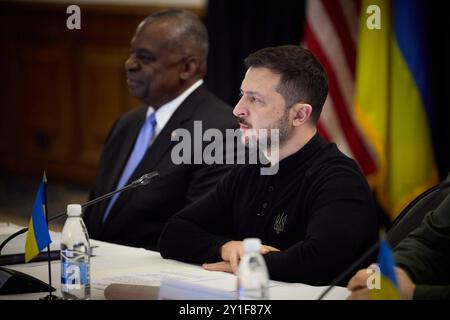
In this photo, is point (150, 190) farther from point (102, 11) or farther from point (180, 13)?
point (102, 11)

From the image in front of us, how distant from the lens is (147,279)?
2244mm

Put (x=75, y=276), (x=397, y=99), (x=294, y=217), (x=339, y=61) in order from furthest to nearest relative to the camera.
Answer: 1. (x=339, y=61)
2. (x=397, y=99)
3. (x=294, y=217)
4. (x=75, y=276)

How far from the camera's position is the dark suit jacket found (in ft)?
10.8

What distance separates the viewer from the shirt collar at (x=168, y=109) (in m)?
3.60

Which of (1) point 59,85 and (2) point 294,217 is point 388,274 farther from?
(1) point 59,85

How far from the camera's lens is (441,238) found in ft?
6.86

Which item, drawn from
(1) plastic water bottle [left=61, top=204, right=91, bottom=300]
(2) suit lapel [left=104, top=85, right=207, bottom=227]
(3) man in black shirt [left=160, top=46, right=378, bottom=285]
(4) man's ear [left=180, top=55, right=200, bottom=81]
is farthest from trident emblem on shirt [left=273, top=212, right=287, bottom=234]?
(4) man's ear [left=180, top=55, right=200, bottom=81]

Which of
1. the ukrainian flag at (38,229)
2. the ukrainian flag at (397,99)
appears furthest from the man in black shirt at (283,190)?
the ukrainian flag at (397,99)

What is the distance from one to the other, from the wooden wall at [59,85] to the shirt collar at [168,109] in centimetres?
237

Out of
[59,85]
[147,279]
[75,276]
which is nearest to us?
[75,276]

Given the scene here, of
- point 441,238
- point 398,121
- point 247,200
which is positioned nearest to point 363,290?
point 441,238

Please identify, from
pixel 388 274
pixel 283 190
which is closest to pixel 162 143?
Answer: pixel 283 190

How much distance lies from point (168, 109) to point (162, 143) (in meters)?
0.22

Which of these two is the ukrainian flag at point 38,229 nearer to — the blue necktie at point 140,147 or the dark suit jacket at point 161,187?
the dark suit jacket at point 161,187
